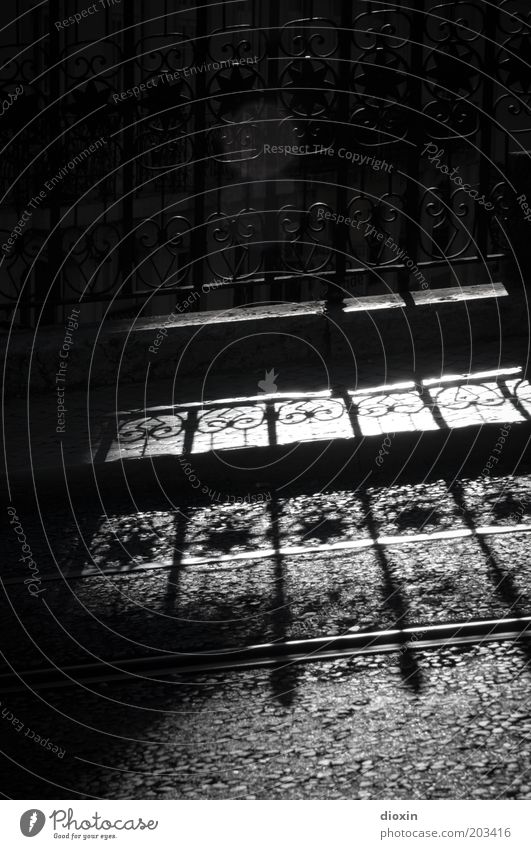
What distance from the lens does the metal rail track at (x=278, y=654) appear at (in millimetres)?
4707

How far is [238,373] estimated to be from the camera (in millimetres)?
8398

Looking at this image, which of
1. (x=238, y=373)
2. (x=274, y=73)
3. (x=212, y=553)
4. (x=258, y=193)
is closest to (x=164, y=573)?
(x=212, y=553)

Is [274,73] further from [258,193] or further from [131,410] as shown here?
[258,193]

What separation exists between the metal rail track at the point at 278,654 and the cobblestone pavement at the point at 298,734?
6cm

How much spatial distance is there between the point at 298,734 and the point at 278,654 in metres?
0.62

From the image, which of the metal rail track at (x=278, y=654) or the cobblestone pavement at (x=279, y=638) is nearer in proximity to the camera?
the cobblestone pavement at (x=279, y=638)

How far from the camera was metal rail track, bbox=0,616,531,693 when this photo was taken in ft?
15.4

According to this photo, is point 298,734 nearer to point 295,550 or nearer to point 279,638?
point 279,638

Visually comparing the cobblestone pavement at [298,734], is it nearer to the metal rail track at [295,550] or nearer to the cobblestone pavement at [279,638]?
the cobblestone pavement at [279,638]

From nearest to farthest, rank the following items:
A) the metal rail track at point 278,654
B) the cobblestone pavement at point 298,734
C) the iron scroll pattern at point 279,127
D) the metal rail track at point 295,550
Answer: the cobblestone pavement at point 298,734, the metal rail track at point 278,654, the metal rail track at point 295,550, the iron scroll pattern at point 279,127

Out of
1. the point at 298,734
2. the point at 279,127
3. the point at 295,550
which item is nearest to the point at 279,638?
the point at 298,734

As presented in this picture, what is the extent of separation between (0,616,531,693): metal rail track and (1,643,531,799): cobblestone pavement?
0.06m

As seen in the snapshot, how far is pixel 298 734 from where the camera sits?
420cm

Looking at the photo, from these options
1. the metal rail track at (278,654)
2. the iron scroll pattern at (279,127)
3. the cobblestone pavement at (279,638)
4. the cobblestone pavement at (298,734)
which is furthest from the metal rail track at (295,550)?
the iron scroll pattern at (279,127)
